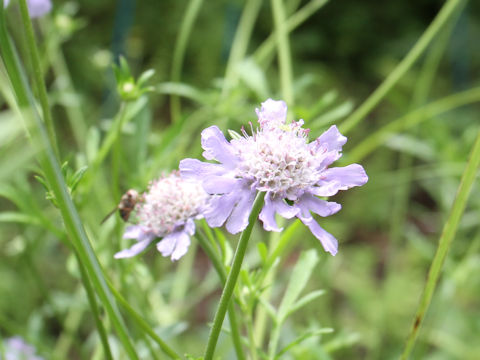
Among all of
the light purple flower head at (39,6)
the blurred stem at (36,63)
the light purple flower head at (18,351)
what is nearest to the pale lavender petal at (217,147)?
the blurred stem at (36,63)

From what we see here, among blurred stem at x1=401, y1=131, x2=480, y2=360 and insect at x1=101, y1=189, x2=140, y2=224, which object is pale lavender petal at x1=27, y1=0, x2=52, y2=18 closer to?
insect at x1=101, y1=189, x2=140, y2=224

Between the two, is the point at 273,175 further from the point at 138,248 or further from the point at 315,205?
the point at 138,248

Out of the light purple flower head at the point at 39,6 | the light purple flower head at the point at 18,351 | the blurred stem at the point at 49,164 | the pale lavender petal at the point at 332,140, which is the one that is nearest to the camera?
the blurred stem at the point at 49,164

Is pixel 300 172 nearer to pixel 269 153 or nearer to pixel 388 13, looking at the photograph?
pixel 269 153

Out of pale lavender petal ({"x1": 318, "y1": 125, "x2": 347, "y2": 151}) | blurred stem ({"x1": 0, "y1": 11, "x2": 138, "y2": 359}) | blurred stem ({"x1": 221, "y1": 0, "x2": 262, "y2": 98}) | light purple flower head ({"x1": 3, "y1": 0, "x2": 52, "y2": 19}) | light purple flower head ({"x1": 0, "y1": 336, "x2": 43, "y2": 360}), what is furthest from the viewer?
blurred stem ({"x1": 221, "y1": 0, "x2": 262, "y2": 98})

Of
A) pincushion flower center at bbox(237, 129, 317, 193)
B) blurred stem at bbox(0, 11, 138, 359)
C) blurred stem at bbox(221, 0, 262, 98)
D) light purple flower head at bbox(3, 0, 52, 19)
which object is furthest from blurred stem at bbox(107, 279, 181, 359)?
blurred stem at bbox(221, 0, 262, 98)

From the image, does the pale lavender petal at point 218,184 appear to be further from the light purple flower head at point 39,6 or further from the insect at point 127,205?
the light purple flower head at point 39,6

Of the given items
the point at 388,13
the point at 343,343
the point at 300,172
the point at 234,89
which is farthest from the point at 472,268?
the point at 388,13
